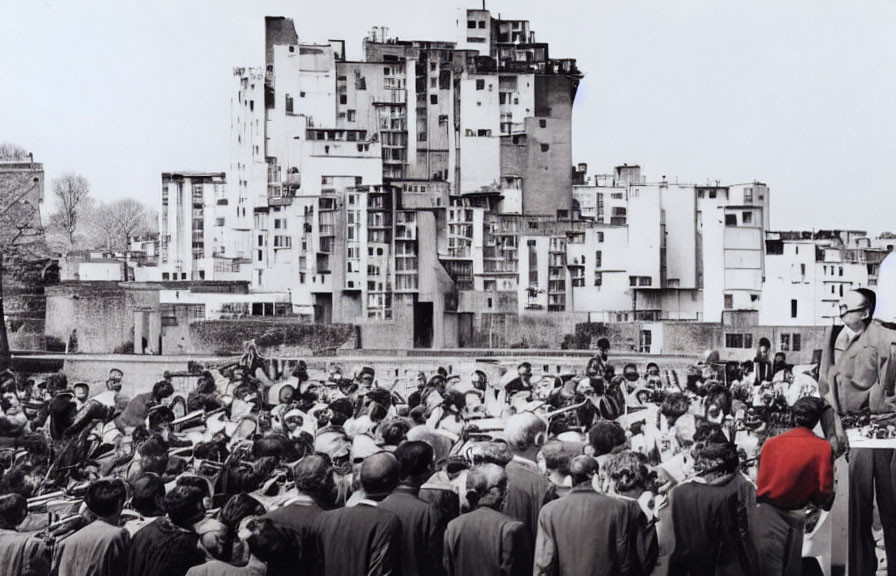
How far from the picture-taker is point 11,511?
6816mm

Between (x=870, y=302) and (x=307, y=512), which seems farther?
(x=870, y=302)

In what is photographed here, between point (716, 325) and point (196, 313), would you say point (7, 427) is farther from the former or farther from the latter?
point (716, 325)

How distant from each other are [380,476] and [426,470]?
0.93 ft

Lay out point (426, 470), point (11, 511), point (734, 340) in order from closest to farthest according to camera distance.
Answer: point (426, 470)
point (11, 511)
point (734, 340)

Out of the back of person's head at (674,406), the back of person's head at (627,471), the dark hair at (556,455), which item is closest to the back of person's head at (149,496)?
the dark hair at (556,455)

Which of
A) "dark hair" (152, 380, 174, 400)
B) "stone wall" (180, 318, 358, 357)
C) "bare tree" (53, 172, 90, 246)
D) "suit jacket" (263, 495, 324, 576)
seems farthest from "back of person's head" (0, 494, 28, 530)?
"bare tree" (53, 172, 90, 246)

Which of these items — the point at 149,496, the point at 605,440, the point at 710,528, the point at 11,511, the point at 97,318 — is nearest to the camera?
the point at 710,528

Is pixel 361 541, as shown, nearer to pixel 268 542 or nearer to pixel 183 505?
pixel 268 542

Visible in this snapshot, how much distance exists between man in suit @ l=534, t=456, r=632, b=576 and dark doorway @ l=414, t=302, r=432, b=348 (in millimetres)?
2298

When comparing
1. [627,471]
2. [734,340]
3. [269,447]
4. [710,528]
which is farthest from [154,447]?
[734,340]

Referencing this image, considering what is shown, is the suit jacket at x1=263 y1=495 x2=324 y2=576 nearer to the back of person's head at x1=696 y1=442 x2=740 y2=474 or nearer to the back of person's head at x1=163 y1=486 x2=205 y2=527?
the back of person's head at x1=163 y1=486 x2=205 y2=527

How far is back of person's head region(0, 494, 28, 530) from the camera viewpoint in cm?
678

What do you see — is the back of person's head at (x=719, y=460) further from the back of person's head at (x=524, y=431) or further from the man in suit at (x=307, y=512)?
the man in suit at (x=307, y=512)

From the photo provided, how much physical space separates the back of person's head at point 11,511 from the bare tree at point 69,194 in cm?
213
